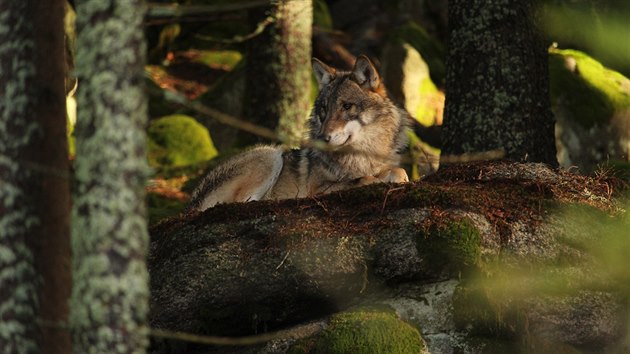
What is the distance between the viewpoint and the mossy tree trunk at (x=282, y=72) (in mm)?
16234

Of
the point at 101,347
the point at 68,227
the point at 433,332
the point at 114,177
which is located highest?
the point at 114,177

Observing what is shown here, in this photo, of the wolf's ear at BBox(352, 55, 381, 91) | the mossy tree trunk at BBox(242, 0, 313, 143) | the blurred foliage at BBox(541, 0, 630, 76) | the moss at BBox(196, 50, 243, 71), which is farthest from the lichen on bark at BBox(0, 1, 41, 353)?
the moss at BBox(196, 50, 243, 71)

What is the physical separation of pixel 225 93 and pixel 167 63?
3857 millimetres

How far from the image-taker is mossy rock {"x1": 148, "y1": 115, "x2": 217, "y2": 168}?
57.7 ft

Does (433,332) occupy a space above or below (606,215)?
below

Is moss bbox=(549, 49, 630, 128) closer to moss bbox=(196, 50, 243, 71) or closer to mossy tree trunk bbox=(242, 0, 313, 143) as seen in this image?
mossy tree trunk bbox=(242, 0, 313, 143)

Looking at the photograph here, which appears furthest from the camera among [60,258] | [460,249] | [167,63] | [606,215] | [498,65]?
[167,63]

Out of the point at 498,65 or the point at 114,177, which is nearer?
the point at 114,177

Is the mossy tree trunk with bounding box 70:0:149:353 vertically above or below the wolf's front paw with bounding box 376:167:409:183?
above

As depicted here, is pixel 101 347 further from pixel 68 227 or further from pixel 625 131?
pixel 625 131

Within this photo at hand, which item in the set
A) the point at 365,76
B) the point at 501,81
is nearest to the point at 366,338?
the point at 365,76

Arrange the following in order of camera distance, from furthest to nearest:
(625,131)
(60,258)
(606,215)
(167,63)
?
1. (167,63)
2. (625,131)
3. (606,215)
4. (60,258)

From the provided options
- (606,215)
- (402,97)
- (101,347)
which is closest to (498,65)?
(606,215)

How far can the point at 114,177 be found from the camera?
501 centimetres
